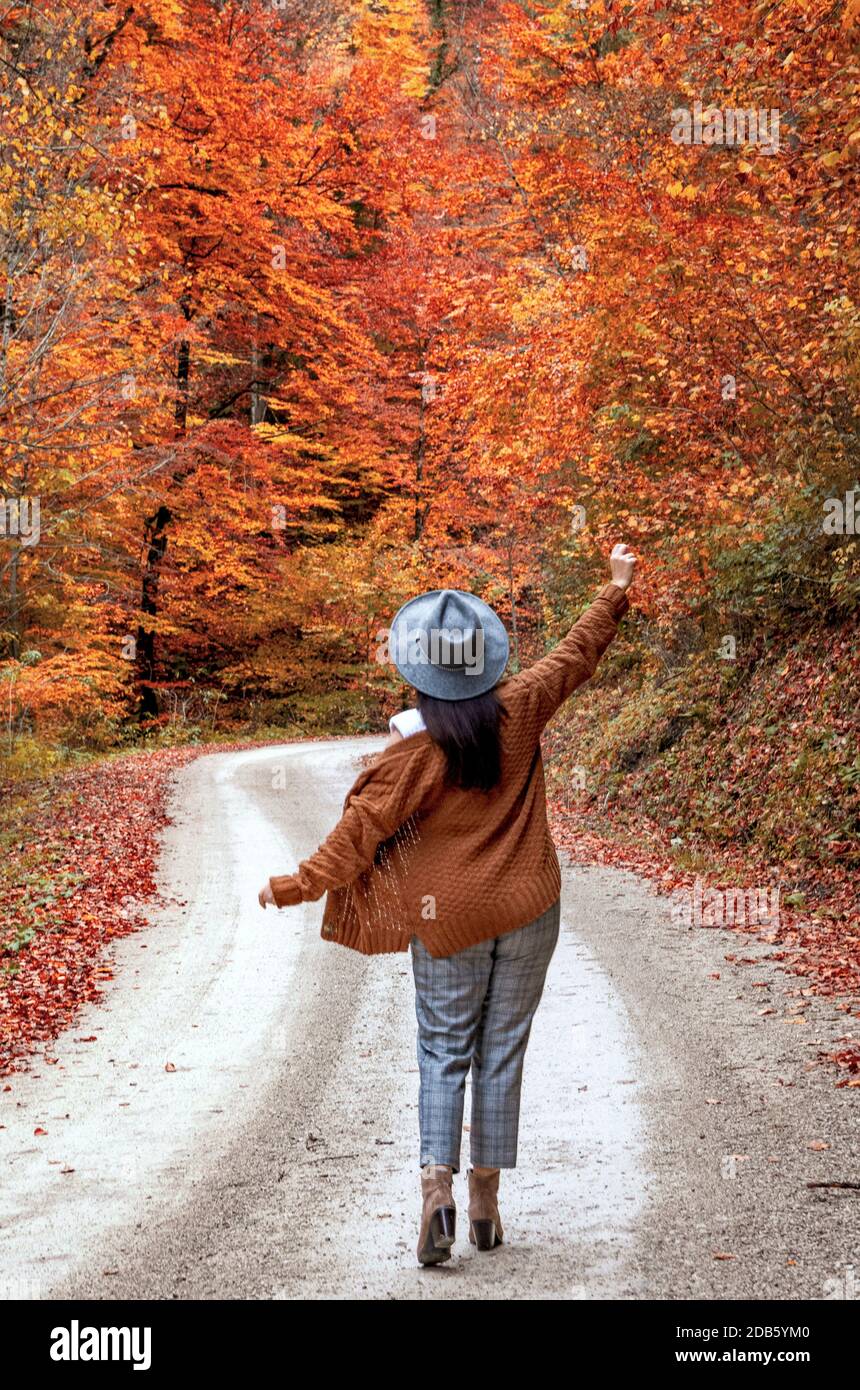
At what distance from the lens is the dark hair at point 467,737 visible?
3.84m

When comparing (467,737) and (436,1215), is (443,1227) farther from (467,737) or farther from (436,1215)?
(467,737)

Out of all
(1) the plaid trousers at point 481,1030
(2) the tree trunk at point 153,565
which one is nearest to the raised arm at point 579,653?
(1) the plaid trousers at point 481,1030

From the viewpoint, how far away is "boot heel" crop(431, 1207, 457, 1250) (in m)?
3.77

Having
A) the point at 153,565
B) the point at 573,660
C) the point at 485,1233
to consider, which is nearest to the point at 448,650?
the point at 573,660

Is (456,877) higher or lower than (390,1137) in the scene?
higher

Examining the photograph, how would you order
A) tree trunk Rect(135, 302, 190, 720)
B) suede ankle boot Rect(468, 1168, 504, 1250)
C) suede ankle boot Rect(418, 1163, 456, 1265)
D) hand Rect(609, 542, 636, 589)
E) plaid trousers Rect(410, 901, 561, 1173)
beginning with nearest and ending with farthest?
suede ankle boot Rect(418, 1163, 456, 1265)
plaid trousers Rect(410, 901, 561, 1173)
suede ankle boot Rect(468, 1168, 504, 1250)
hand Rect(609, 542, 636, 589)
tree trunk Rect(135, 302, 190, 720)

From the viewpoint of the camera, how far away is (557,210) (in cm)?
1884

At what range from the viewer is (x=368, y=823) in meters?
3.87

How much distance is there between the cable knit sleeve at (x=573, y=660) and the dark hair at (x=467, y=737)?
19 centimetres

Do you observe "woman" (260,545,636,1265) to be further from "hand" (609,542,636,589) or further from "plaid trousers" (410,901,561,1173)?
"hand" (609,542,636,589)

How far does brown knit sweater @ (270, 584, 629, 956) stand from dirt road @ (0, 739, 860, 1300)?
3.44 feet

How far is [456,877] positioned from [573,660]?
0.84 meters

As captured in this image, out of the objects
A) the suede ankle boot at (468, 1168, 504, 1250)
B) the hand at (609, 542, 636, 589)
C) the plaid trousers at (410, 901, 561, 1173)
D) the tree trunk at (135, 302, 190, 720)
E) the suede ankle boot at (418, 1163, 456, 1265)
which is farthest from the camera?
the tree trunk at (135, 302, 190, 720)

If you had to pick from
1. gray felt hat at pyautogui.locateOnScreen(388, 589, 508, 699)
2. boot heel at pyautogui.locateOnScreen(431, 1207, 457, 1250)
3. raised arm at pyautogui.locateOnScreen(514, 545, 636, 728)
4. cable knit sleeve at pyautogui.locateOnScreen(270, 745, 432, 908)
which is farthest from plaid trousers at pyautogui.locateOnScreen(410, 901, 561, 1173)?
gray felt hat at pyautogui.locateOnScreen(388, 589, 508, 699)
